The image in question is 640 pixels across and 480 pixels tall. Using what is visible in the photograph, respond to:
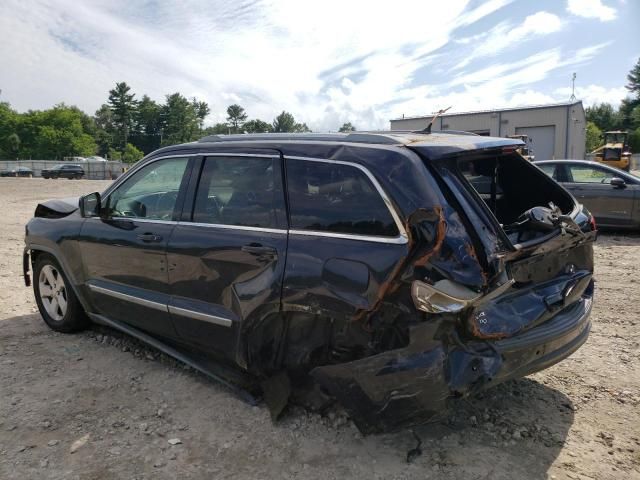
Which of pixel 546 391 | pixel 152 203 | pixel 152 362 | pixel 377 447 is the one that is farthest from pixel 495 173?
pixel 152 362

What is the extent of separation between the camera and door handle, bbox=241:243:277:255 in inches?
120

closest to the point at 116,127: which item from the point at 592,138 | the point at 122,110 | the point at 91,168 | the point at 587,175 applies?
the point at 122,110

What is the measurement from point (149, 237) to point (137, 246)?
0.18m

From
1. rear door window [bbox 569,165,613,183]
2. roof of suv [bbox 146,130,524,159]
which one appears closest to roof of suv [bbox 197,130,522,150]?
roof of suv [bbox 146,130,524,159]

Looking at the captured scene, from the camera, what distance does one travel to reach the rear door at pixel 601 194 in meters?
9.95

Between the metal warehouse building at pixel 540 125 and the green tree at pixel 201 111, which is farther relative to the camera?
the green tree at pixel 201 111

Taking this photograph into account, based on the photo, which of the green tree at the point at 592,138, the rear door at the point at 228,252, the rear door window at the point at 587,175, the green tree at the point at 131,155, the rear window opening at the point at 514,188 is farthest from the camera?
the green tree at the point at 131,155

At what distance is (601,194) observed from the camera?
10117 mm

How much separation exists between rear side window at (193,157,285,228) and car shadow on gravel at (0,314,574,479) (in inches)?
49.7

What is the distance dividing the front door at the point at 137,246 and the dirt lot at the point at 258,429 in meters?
0.48

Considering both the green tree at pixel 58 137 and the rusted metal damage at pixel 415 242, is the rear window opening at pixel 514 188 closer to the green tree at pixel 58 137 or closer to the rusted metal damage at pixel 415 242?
the rusted metal damage at pixel 415 242

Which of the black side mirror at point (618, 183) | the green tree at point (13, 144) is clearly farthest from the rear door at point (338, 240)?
the green tree at point (13, 144)

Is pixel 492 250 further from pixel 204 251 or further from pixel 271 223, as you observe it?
pixel 204 251

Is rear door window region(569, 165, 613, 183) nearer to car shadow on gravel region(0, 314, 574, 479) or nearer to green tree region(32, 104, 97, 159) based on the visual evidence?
car shadow on gravel region(0, 314, 574, 479)
